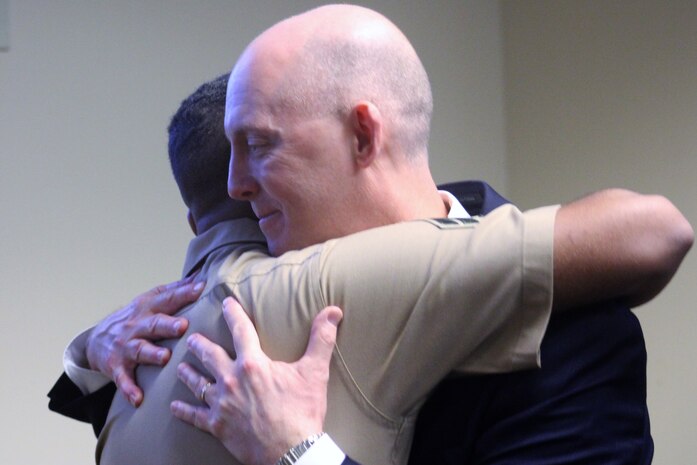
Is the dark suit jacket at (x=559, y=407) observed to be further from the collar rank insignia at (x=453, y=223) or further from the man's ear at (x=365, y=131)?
the man's ear at (x=365, y=131)

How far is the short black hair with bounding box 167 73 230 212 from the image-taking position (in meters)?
1.36

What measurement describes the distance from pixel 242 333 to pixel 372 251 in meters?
0.18

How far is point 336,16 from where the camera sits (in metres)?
1.17

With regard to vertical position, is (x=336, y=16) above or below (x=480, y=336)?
above

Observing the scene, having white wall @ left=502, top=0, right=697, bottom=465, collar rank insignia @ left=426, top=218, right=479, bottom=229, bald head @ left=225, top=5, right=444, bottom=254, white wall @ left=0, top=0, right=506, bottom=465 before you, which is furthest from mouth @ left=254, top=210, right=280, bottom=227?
white wall @ left=502, top=0, right=697, bottom=465

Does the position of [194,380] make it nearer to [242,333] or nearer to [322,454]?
[242,333]

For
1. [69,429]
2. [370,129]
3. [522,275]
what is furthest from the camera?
[69,429]

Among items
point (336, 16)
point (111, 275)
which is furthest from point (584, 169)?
point (336, 16)

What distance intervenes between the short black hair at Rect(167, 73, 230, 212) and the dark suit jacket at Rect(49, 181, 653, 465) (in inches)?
19.5

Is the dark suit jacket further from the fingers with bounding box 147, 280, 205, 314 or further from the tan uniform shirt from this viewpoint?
the fingers with bounding box 147, 280, 205, 314

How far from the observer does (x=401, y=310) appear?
977 millimetres

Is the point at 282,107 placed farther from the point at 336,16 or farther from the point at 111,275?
the point at 111,275

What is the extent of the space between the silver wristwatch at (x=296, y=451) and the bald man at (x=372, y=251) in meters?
0.04

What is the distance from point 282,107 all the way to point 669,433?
2.09 m
